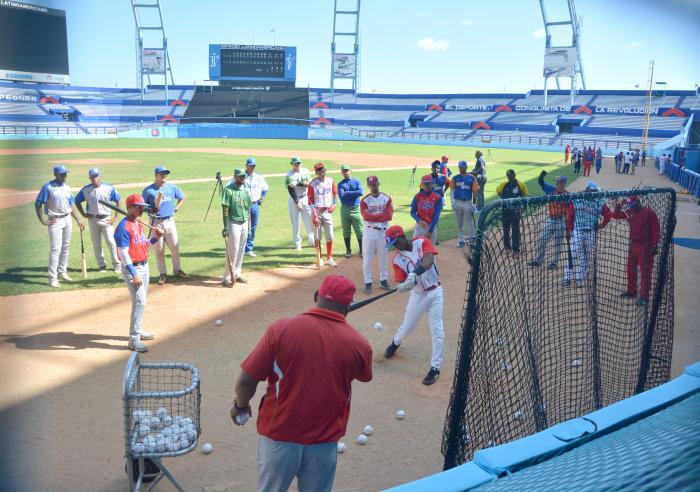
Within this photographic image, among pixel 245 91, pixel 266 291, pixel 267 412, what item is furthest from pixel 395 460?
pixel 245 91

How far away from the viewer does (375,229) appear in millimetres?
11180

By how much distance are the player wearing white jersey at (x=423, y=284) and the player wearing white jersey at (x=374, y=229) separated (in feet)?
10.6

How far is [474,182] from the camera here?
1462 cm

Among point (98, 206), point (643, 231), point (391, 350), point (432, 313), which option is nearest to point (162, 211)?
point (98, 206)

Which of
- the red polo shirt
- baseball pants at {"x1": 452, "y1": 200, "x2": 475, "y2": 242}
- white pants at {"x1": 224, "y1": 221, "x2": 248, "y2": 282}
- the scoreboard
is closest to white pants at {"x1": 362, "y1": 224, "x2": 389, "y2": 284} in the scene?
white pants at {"x1": 224, "y1": 221, "x2": 248, "y2": 282}

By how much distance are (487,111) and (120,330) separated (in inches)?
3029

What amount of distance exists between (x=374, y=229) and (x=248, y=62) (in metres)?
78.4

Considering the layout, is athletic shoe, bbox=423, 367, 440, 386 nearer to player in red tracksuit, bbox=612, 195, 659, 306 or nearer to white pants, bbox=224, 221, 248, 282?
player in red tracksuit, bbox=612, 195, 659, 306

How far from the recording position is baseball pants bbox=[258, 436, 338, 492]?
3826mm

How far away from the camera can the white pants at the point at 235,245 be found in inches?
435

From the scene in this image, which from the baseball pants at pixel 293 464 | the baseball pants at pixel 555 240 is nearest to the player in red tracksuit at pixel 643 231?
the baseball pants at pixel 555 240

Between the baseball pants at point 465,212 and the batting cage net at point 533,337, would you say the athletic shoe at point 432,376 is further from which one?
the baseball pants at point 465,212

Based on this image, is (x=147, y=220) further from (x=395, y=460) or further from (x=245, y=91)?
(x=245, y=91)

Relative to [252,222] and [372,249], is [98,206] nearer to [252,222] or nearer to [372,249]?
[252,222]
